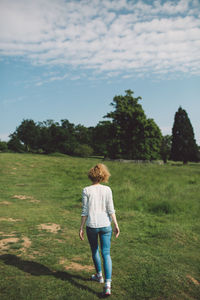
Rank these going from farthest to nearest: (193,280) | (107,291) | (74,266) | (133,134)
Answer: (133,134) < (74,266) < (193,280) < (107,291)

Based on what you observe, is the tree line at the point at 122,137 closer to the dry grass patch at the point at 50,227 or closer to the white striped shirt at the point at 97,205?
the dry grass patch at the point at 50,227

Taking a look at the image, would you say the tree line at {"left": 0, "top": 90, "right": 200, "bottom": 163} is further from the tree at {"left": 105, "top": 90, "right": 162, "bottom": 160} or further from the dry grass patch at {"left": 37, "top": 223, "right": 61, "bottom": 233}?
the dry grass patch at {"left": 37, "top": 223, "right": 61, "bottom": 233}

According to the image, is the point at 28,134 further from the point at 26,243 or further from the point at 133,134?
the point at 26,243

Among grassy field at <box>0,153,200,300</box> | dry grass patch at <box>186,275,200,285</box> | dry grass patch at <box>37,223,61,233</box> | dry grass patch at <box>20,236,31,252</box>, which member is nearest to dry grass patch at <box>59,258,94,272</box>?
grassy field at <box>0,153,200,300</box>

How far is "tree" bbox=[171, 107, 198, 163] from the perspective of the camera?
6397 cm

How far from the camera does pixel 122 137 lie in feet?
160

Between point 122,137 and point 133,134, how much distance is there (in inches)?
89.2

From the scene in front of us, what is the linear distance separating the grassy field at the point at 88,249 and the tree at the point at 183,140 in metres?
53.8

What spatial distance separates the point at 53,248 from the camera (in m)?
6.04

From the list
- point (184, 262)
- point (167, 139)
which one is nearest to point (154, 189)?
point (184, 262)

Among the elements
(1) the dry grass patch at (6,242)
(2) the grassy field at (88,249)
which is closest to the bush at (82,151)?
(2) the grassy field at (88,249)

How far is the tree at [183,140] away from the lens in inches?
2518

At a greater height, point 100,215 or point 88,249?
point 100,215

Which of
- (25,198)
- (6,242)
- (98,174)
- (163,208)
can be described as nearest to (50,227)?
(6,242)
